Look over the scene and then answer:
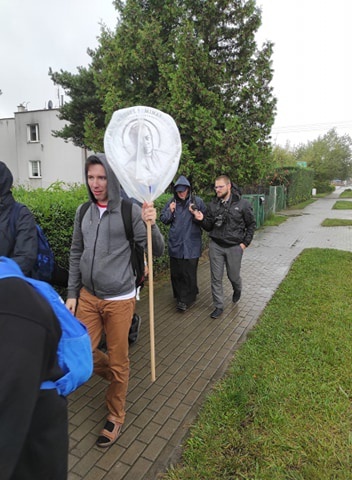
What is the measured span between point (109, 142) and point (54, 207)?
1909 mm

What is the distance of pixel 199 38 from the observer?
7559mm

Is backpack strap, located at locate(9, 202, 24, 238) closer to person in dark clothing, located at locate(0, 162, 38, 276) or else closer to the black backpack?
person in dark clothing, located at locate(0, 162, 38, 276)

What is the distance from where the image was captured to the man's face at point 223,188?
467 cm

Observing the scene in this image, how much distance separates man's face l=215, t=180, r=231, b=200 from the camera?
467 centimetres

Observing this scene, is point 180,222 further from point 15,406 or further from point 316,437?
point 15,406

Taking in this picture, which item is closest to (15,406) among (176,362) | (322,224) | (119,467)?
(119,467)

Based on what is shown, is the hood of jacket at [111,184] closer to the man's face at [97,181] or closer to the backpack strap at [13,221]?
the man's face at [97,181]

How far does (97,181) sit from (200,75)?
6.50 m

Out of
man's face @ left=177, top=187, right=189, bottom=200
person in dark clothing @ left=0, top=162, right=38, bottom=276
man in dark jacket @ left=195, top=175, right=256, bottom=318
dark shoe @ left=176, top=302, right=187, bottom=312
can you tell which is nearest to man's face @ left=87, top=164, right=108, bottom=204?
person in dark clothing @ left=0, top=162, right=38, bottom=276

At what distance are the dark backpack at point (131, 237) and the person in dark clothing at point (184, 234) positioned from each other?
6.89 ft

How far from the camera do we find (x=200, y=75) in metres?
7.79

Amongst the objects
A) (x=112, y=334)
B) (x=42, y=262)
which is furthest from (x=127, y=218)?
(x=42, y=262)

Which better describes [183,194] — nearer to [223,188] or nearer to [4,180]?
[223,188]

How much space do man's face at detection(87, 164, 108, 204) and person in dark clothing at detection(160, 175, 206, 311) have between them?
238cm
